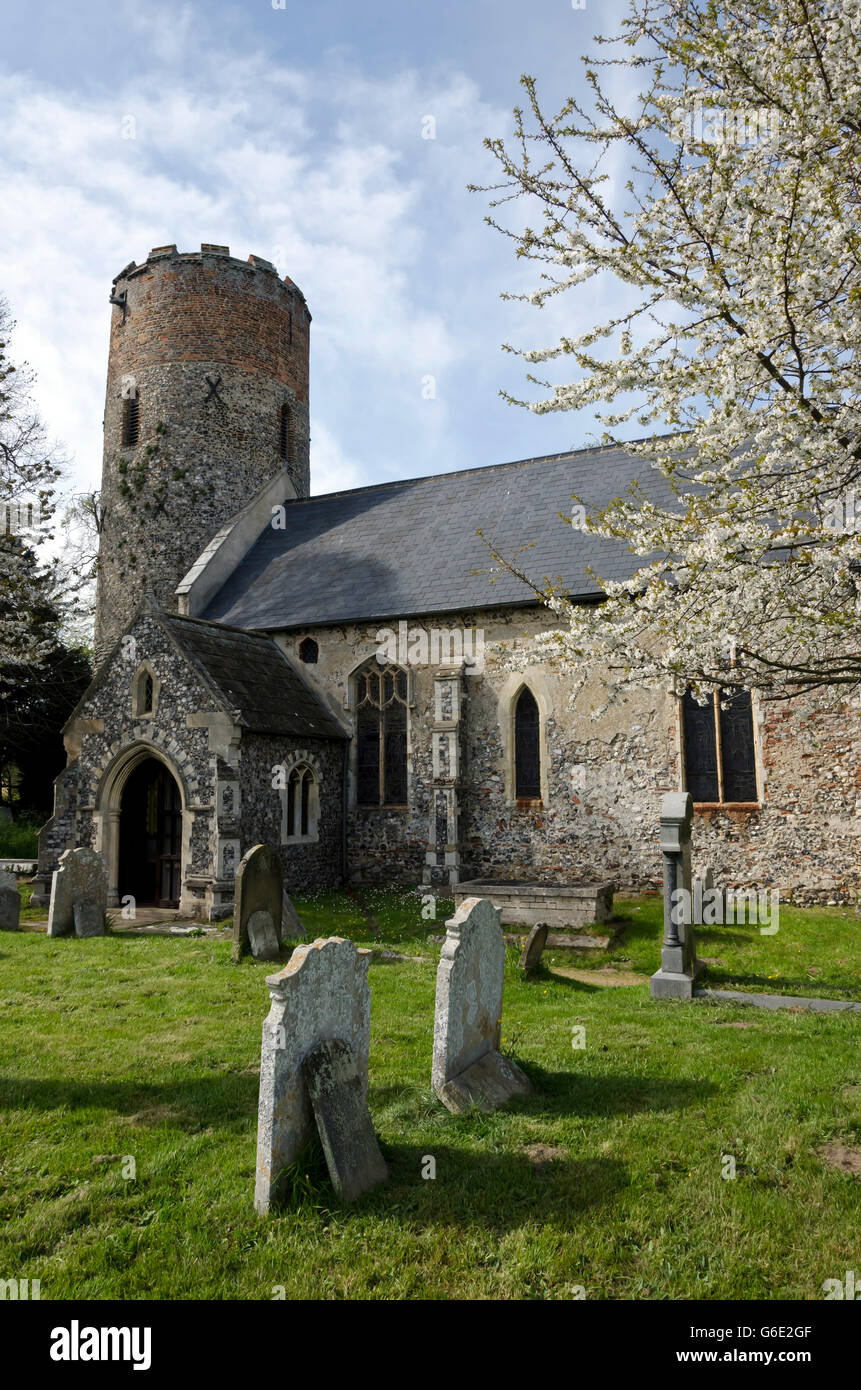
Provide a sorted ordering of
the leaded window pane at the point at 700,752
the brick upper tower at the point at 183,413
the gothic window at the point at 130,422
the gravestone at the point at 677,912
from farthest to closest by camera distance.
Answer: the gothic window at the point at 130,422 → the brick upper tower at the point at 183,413 → the leaded window pane at the point at 700,752 → the gravestone at the point at 677,912

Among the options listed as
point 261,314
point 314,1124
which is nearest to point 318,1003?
point 314,1124

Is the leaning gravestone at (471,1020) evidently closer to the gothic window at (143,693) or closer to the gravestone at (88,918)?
the gravestone at (88,918)

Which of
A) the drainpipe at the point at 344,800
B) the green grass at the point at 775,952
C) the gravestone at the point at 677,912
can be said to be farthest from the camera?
the drainpipe at the point at 344,800

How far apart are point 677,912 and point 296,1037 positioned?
18.3 ft

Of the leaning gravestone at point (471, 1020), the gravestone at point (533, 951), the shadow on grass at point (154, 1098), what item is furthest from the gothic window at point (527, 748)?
the shadow on grass at point (154, 1098)

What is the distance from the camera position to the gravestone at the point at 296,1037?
411cm

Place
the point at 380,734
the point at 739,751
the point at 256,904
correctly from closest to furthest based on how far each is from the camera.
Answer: the point at 256,904
the point at 739,751
the point at 380,734

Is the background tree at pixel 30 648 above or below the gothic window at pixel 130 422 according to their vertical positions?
below

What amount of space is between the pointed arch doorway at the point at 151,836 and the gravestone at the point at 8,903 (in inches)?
102

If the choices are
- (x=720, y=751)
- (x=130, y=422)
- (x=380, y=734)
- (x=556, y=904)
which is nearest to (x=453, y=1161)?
(x=556, y=904)

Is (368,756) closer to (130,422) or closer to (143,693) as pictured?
(143,693)

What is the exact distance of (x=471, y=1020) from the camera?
18.3 ft
